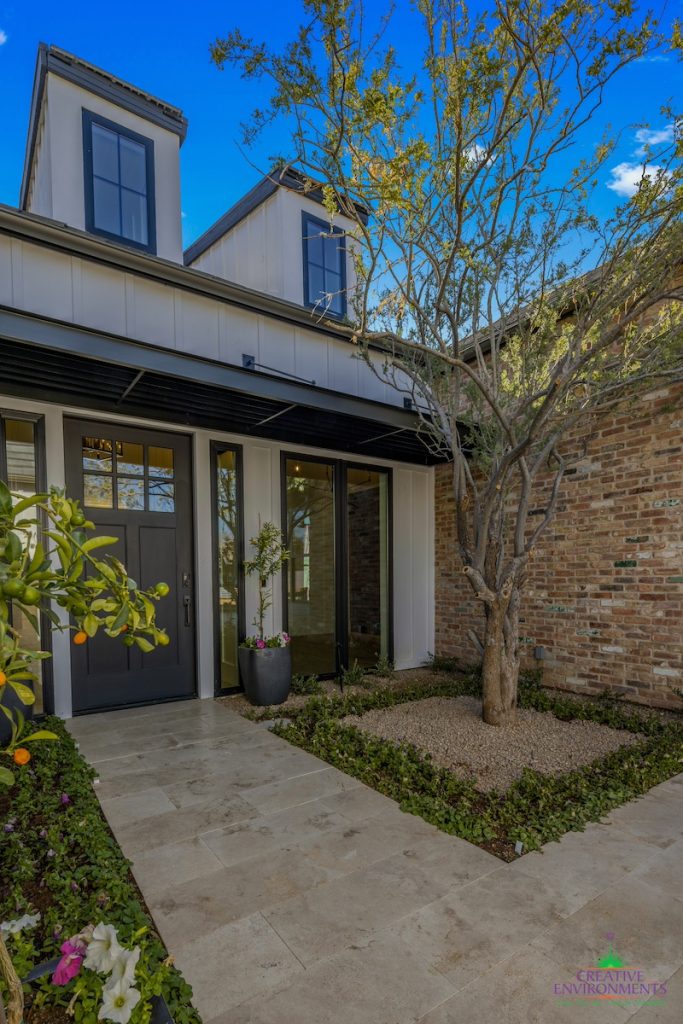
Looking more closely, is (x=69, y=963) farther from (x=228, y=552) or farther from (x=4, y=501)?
(x=228, y=552)

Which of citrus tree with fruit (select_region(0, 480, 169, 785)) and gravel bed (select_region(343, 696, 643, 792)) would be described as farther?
gravel bed (select_region(343, 696, 643, 792))

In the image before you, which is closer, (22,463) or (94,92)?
(22,463)

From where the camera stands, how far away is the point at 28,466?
13.5 ft

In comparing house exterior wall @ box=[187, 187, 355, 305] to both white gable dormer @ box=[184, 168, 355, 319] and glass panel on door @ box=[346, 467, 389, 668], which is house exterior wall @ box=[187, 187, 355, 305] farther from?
glass panel on door @ box=[346, 467, 389, 668]

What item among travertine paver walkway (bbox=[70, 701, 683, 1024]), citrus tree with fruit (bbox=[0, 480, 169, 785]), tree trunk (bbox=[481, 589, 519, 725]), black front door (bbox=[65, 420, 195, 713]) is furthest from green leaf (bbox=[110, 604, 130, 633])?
black front door (bbox=[65, 420, 195, 713])

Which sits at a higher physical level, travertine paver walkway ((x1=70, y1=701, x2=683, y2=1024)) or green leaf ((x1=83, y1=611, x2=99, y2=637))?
green leaf ((x1=83, y1=611, x2=99, y2=637))

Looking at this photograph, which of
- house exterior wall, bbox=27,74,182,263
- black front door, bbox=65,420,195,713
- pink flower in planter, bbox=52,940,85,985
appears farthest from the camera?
house exterior wall, bbox=27,74,182,263

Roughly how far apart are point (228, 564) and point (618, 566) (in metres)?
3.45

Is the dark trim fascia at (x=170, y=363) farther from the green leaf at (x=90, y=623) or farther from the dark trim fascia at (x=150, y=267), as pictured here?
the green leaf at (x=90, y=623)

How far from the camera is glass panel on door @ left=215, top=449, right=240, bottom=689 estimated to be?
4.94 metres

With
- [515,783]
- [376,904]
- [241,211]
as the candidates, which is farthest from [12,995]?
[241,211]

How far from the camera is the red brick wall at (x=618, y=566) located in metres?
4.22

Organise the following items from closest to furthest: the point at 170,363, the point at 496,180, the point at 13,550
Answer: the point at 13,550 → the point at 496,180 → the point at 170,363

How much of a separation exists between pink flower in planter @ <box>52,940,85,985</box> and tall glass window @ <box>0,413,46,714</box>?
3.13 m
